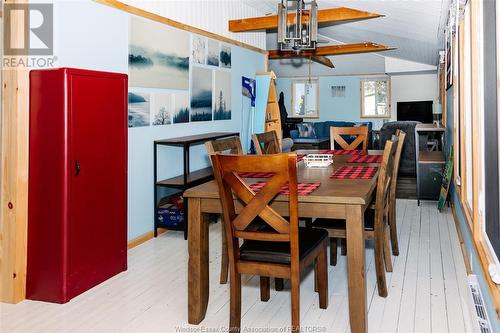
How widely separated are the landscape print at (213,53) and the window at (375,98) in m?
7.17

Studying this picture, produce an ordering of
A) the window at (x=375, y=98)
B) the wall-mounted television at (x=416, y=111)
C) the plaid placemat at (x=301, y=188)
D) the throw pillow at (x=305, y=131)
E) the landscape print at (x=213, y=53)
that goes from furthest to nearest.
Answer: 1. the window at (x=375, y=98)
2. the throw pillow at (x=305, y=131)
3. the wall-mounted television at (x=416, y=111)
4. the landscape print at (x=213, y=53)
5. the plaid placemat at (x=301, y=188)

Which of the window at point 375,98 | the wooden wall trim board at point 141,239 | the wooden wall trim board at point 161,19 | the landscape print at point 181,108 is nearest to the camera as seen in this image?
the wooden wall trim board at point 161,19

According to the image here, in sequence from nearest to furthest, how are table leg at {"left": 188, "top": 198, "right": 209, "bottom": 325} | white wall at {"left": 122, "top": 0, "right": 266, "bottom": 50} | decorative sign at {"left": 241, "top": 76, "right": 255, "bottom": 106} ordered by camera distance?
table leg at {"left": 188, "top": 198, "right": 209, "bottom": 325}, white wall at {"left": 122, "top": 0, "right": 266, "bottom": 50}, decorative sign at {"left": 241, "top": 76, "right": 255, "bottom": 106}

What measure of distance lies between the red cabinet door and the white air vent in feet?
7.66

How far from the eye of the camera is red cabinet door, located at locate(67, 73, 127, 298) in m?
3.01

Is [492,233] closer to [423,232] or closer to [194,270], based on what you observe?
[194,270]

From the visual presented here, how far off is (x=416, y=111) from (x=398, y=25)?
5490 mm

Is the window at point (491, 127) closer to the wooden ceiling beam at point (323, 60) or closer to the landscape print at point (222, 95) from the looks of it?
the landscape print at point (222, 95)

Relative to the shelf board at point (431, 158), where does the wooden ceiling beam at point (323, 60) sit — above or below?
above

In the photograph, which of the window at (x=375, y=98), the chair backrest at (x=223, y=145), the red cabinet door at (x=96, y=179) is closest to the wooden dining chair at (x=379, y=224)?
the chair backrest at (x=223, y=145)

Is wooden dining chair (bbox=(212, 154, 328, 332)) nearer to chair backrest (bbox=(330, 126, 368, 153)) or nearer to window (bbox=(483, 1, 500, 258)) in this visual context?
window (bbox=(483, 1, 500, 258))

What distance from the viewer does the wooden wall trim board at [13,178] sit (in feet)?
9.72

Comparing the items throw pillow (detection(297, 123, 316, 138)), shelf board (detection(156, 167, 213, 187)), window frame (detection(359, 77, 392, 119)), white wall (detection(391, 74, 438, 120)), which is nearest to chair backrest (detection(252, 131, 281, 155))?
shelf board (detection(156, 167, 213, 187))

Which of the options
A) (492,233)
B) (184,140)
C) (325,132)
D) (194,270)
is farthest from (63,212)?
(325,132)
